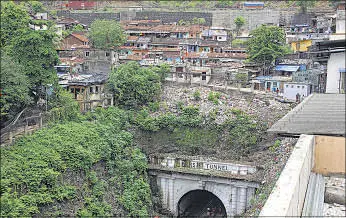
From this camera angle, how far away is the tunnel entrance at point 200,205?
64.6 ft

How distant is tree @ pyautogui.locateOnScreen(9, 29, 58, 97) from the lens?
648 inches

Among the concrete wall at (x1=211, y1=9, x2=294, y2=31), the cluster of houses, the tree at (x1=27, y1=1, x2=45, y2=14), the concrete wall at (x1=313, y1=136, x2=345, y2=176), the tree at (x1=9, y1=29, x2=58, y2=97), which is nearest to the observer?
the concrete wall at (x1=313, y1=136, x2=345, y2=176)

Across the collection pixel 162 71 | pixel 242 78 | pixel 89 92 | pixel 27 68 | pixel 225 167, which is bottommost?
pixel 225 167

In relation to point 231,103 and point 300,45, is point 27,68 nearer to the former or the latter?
point 231,103

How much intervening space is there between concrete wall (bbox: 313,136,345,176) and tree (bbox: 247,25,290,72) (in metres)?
19.5

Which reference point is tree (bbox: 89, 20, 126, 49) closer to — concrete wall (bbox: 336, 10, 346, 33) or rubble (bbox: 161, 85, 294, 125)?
rubble (bbox: 161, 85, 294, 125)

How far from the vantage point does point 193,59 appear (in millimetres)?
27734

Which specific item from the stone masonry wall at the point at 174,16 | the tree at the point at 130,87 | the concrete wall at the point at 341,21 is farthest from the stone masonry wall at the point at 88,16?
the concrete wall at the point at 341,21

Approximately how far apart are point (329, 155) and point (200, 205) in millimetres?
16370

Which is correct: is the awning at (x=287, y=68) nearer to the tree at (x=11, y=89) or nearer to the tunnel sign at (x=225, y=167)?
the tunnel sign at (x=225, y=167)

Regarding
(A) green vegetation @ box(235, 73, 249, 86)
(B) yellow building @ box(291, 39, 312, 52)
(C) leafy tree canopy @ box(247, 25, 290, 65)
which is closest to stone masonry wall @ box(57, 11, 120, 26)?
(B) yellow building @ box(291, 39, 312, 52)

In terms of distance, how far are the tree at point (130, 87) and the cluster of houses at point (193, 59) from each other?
54cm

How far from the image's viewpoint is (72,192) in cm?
1427

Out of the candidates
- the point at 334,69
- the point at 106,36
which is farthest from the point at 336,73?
the point at 106,36
